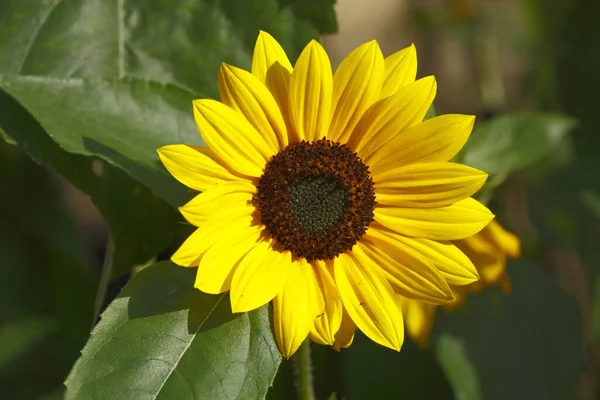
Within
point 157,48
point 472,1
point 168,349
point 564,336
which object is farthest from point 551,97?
point 168,349

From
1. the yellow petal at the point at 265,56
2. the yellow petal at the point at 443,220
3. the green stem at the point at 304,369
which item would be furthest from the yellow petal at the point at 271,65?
the green stem at the point at 304,369

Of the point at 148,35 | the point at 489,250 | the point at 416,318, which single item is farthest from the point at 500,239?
the point at 148,35

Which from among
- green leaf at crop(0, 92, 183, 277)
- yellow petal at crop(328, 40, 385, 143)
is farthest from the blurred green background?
yellow petal at crop(328, 40, 385, 143)

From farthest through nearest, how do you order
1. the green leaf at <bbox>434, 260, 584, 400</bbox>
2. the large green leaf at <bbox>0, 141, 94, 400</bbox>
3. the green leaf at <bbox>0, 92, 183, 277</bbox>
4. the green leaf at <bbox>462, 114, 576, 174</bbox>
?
the large green leaf at <bbox>0, 141, 94, 400</bbox> < the green leaf at <bbox>434, 260, 584, 400</bbox> < the green leaf at <bbox>462, 114, 576, 174</bbox> < the green leaf at <bbox>0, 92, 183, 277</bbox>

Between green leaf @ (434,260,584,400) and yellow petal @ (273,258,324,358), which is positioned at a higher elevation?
yellow petal @ (273,258,324,358)

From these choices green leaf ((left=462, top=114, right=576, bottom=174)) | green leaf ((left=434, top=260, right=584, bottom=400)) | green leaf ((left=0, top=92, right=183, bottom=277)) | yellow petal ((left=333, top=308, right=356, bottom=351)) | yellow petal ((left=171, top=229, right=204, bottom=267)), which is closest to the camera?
yellow petal ((left=171, top=229, right=204, bottom=267))

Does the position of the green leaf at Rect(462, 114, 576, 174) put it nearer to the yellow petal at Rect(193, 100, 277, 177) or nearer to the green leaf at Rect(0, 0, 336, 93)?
the green leaf at Rect(0, 0, 336, 93)

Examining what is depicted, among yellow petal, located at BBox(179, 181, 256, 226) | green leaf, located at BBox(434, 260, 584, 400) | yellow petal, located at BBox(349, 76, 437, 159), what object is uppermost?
yellow petal, located at BBox(349, 76, 437, 159)

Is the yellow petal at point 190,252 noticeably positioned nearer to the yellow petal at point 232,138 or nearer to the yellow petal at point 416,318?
the yellow petal at point 232,138
